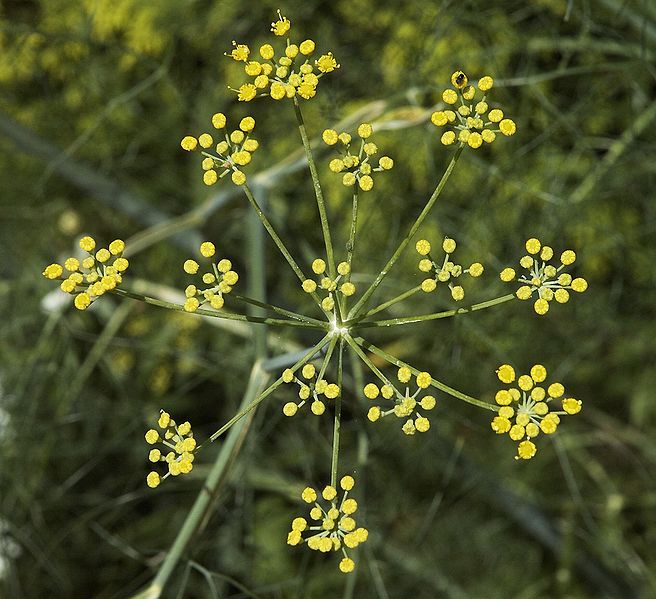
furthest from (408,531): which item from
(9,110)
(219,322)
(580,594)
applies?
(9,110)

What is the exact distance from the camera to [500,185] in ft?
8.77

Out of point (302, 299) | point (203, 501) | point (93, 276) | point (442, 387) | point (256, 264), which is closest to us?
point (442, 387)

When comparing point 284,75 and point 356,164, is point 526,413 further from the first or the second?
point 284,75

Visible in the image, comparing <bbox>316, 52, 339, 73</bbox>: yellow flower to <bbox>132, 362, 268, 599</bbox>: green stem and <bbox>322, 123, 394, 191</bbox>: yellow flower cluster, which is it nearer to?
<bbox>322, 123, 394, 191</bbox>: yellow flower cluster

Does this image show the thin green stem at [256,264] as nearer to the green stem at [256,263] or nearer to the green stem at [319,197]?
the green stem at [256,263]

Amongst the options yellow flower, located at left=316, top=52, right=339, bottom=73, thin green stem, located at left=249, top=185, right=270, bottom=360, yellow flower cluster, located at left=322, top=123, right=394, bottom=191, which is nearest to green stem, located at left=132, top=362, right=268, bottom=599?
thin green stem, located at left=249, top=185, right=270, bottom=360

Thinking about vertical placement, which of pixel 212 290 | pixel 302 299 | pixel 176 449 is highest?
pixel 212 290

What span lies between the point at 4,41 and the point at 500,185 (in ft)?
6.30

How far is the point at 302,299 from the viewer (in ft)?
10.2

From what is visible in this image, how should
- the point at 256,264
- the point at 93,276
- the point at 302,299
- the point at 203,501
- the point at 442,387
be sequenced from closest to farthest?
the point at 442,387 → the point at 93,276 → the point at 203,501 → the point at 256,264 → the point at 302,299

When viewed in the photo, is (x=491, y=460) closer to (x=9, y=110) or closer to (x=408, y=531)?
(x=408, y=531)

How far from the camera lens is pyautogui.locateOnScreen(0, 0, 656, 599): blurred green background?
2258 mm

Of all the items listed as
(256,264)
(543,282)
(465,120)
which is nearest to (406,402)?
(543,282)

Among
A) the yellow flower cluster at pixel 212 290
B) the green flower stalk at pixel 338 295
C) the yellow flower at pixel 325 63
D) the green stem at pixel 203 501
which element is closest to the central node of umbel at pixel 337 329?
the green flower stalk at pixel 338 295
